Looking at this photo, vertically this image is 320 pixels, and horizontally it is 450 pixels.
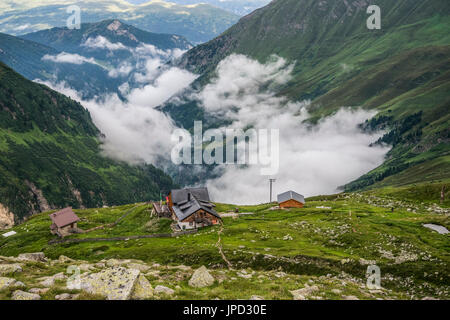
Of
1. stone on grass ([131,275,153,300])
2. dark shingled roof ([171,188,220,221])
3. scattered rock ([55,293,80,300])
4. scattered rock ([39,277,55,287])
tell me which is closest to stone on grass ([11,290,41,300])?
scattered rock ([55,293,80,300])

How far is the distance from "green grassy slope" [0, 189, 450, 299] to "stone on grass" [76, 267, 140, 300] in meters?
4.81

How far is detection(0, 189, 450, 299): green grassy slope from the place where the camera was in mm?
44125

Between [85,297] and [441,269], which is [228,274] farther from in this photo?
[441,269]

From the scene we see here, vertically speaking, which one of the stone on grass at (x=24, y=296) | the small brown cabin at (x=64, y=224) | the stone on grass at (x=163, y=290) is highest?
the stone on grass at (x=24, y=296)

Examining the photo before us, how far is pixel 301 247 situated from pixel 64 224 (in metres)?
78.2

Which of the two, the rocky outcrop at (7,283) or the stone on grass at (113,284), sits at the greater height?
the stone on grass at (113,284)

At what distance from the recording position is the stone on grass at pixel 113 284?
2298cm

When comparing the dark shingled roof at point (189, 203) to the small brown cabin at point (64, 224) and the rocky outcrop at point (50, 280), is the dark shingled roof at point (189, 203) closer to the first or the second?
the small brown cabin at point (64, 224)

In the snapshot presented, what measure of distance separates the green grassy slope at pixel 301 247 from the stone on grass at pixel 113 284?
4812mm

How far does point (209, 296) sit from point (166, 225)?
250ft

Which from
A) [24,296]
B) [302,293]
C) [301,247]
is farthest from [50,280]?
[301,247]

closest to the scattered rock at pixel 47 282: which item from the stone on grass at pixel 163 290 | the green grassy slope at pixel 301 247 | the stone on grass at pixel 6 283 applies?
the stone on grass at pixel 6 283

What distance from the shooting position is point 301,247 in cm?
6331

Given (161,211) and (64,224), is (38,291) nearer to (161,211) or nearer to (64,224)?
(64,224)
